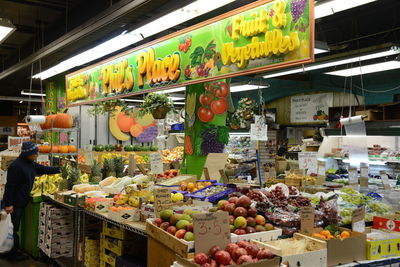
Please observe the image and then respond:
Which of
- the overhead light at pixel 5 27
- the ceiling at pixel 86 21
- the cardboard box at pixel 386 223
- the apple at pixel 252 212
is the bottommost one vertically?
the cardboard box at pixel 386 223

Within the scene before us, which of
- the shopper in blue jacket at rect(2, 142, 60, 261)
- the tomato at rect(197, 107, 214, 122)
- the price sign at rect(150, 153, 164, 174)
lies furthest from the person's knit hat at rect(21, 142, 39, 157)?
the tomato at rect(197, 107, 214, 122)

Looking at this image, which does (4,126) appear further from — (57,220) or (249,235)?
(249,235)

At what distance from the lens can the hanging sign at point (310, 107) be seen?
42.8 feet

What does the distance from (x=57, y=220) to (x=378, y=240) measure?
181 inches

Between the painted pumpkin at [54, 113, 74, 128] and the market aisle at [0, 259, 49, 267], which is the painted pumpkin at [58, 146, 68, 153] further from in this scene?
the market aisle at [0, 259, 49, 267]

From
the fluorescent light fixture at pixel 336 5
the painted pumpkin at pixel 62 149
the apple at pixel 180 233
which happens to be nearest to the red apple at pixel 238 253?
the apple at pixel 180 233

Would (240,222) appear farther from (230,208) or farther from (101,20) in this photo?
(101,20)

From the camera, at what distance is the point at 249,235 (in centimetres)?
298

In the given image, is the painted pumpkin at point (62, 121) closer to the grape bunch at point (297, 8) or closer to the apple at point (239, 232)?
the grape bunch at point (297, 8)

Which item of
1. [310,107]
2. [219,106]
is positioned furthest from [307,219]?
[310,107]

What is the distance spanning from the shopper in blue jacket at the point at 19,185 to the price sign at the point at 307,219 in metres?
4.74

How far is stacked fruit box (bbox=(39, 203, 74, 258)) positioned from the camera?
5.84 meters

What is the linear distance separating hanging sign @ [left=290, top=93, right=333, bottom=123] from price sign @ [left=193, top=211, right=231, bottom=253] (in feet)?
35.8

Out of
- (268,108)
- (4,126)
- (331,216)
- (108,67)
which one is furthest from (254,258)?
(4,126)
